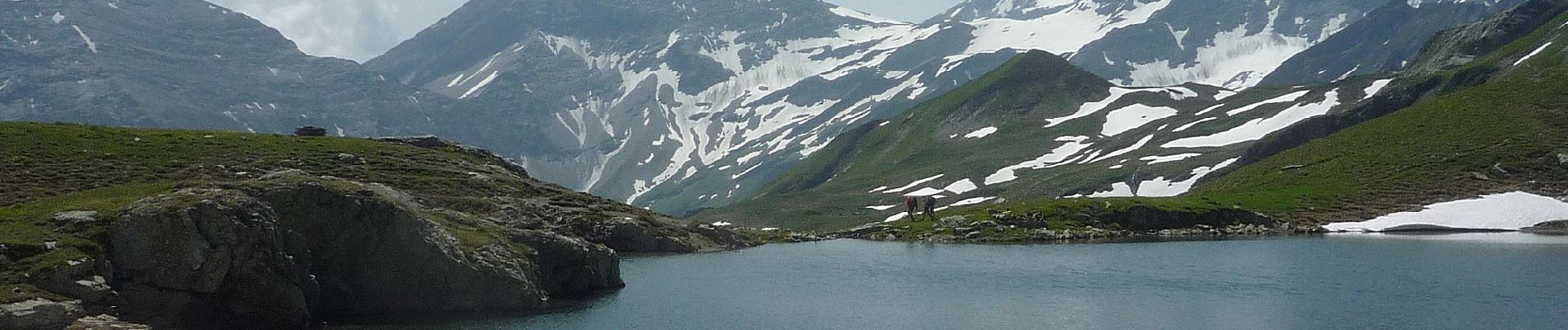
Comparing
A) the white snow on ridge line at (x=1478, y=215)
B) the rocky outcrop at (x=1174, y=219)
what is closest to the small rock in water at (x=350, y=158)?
the rocky outcrop at (x=1174, y=219)

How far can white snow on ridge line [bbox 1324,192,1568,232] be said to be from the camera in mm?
102312

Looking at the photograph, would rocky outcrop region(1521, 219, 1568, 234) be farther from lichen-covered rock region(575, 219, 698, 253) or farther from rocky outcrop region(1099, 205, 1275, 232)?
lichen-covered rock region(575, 219, 698, 253)

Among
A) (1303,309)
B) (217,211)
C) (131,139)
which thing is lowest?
(1303,309)

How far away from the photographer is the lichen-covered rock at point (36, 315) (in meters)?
36.4

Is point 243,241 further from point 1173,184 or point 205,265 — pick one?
point 1173,184

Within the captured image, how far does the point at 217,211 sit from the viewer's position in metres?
44.9

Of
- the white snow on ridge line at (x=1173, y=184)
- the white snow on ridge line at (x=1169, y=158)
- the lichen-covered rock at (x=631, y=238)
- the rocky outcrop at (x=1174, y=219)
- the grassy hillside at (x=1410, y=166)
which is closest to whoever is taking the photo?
the lichen-covered rock at (x=631, y=238)

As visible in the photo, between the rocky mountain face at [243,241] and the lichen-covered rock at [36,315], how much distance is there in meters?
0.05

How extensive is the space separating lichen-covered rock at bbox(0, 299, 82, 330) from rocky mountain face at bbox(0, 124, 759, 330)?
0.05 meters

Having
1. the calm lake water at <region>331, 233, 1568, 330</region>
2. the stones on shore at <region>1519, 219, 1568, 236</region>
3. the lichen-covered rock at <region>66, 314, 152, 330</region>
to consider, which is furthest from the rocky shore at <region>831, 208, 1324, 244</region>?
the lichen-covered rock at <region>66, 314, 152, 330</region>

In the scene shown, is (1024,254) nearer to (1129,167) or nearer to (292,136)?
(292,136)

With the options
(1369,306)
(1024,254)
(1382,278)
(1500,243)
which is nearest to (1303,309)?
(1369,306)

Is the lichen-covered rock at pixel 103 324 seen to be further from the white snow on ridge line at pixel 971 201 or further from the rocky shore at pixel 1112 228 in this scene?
the white snow on ridge line at pixel 971 201

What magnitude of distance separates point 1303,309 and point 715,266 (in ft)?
125
